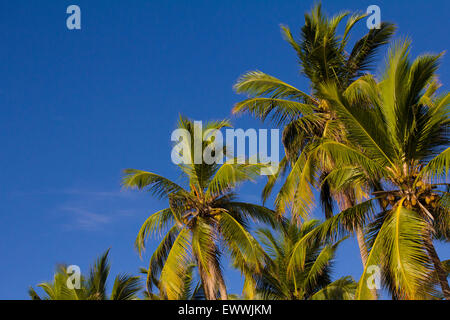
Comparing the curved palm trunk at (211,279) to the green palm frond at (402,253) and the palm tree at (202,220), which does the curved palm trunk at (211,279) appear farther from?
the green palm frond at (402,253)

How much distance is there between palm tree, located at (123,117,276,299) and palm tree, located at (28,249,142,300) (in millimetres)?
2816

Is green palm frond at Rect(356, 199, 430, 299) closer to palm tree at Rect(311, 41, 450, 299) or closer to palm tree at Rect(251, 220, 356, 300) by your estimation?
palm tree at Rect(311, 41, 450, 299)

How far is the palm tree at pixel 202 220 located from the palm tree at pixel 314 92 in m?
1.52

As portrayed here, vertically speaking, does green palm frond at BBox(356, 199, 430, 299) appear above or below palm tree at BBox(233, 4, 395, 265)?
below

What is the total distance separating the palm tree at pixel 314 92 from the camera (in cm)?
1769

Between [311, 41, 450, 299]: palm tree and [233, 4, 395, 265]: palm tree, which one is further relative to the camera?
[233, 4, 395, 265]: palm tree

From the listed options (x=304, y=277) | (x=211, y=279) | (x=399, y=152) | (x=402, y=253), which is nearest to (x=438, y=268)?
(x=402, y=253)

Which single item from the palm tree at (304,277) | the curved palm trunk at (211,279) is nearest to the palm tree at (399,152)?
the curved palm trunk at (211,279)

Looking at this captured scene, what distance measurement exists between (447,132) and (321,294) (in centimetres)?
963

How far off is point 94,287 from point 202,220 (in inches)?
214

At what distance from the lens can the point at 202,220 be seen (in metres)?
16.8

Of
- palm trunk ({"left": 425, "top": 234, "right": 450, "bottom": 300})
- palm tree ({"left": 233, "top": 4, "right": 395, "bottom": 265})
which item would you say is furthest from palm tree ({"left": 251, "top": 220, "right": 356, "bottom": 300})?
palm trunk ({"left": 425, "top": 234, "right": 450, "bottom": 300})

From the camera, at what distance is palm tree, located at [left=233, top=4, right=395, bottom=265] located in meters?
17.7
